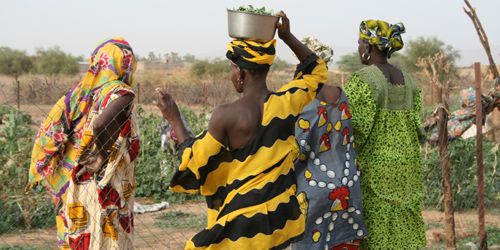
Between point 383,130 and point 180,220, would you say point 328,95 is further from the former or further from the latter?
point 180,220

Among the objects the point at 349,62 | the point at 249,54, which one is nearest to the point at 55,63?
the point at 349,62

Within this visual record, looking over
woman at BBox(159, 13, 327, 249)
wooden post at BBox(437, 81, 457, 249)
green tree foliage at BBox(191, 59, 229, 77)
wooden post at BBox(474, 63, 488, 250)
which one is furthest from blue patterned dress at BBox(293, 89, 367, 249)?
green tree foliage at BBox(191, 59, 229, 77)

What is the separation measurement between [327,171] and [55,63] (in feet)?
133

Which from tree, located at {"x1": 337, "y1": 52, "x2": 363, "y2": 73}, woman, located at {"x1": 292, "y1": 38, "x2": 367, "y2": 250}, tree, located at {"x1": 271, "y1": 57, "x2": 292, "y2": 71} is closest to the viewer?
woman, located at {"x1": 292, "y1": 38, "x2": 367, "y2": 250}

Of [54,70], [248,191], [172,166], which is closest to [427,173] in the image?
[172,166]

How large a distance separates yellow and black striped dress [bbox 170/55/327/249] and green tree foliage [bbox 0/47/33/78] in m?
40.1

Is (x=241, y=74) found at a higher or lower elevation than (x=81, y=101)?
higher

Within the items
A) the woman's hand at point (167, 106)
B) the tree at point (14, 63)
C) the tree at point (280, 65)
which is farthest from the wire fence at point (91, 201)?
the tree at point (280, 65)

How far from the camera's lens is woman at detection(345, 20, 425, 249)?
12.4ft

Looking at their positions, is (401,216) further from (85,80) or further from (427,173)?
(427,173)

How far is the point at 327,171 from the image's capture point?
372 cm

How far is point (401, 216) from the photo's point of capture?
3.92 metres

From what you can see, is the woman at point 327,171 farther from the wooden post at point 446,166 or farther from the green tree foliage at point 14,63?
the green tree foliage at point 14,63

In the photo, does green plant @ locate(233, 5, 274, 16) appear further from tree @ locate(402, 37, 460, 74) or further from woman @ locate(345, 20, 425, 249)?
tree @ locate(402, 37, 460, 74)
